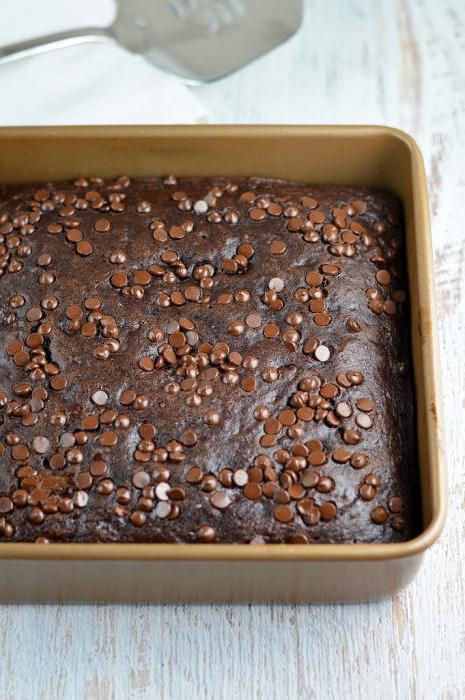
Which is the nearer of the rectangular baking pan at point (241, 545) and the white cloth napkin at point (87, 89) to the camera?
the rectangular baking pan at point (241, 545)

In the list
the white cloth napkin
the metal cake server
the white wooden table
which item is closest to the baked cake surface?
the white wooden table

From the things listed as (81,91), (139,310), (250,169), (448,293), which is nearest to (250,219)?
(250,169)

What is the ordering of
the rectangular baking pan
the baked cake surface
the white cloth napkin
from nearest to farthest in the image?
the rectangular baking pan < the baked cake surface < the white cloth napkin

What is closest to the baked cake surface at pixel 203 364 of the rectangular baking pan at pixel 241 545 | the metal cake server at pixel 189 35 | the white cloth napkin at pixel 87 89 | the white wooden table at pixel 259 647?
the rectangular baking pan at pixel 241 545

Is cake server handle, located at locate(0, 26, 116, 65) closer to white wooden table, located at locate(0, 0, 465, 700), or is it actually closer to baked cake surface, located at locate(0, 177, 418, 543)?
baked cake surface, located at locate(0, 177, 418, 543)

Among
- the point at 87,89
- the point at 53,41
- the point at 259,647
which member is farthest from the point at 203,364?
the point at 53,41

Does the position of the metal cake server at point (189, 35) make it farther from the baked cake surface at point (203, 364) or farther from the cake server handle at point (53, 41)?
the baked cake surface at point (203, 364)
